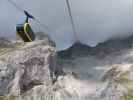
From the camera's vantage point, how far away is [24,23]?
121 metres

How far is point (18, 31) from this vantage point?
123 meters

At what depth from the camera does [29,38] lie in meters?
125

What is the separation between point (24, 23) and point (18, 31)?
175 inches

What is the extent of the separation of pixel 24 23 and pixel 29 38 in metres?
7.46

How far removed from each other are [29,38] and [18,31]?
581 cm
